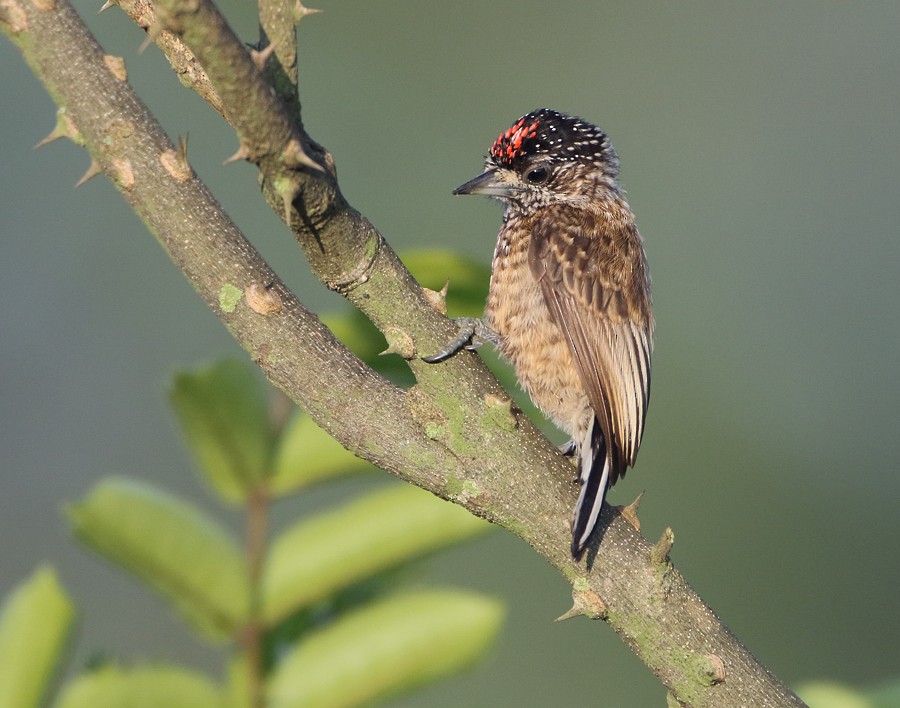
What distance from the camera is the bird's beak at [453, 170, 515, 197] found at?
3832 millimetres

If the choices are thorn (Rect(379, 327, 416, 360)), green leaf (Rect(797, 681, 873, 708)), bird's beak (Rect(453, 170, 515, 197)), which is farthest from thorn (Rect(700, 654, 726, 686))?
bird's beak (Rect(453, 170, 515, 197))

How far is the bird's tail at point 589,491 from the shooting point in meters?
2.29

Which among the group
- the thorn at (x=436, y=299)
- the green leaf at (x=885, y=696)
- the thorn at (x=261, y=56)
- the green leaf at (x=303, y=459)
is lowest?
the green leaf at (x=885, y=696)

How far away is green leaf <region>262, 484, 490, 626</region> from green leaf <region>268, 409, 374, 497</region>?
0.31 ft

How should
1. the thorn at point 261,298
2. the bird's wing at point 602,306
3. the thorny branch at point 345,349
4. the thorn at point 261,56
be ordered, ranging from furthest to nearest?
the bird's wing at point 602,306 < the thorn at point 261,298 < the thorny branch at point 345,349 < the thorn at point 261,56

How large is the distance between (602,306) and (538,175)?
0.69 meters

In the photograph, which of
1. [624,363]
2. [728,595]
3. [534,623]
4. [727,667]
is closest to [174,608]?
[727,667]

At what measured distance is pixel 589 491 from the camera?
243 cm

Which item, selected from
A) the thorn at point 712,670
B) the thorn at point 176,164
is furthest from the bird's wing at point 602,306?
the thorn at point 176,164

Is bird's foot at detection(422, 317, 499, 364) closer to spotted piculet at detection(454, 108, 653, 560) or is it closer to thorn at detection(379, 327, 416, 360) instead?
thorn at detection(379, 327, 416, 360)

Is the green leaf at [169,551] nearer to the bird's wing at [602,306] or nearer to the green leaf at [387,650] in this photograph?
the green leaf at [387,650]

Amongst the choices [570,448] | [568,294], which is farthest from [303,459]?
[568,294]

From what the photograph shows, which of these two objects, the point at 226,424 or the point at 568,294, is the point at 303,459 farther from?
the point at 568,294

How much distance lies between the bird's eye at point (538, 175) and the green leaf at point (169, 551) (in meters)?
2.01
